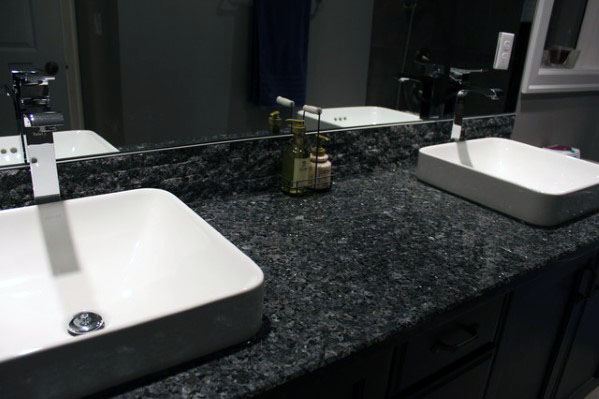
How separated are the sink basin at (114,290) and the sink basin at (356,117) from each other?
528mm

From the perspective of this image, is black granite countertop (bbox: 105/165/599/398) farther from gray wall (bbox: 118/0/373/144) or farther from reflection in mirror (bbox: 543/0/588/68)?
reflection in mirror (bbox: 543/0/588/68)

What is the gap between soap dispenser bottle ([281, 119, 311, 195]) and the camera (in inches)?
46.2

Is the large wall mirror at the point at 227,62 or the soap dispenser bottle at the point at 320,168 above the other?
the large wall mirror at the point at 227,62

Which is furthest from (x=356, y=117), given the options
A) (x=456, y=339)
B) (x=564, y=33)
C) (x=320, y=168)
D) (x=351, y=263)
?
(x=564, y=33)

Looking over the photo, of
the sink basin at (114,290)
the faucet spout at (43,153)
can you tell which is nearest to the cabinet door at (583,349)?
the sink basin at (114,290)

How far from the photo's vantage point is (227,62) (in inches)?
43.0

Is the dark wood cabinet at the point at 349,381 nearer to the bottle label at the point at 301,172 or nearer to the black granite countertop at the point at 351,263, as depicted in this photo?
the black granite countertop at the point at 351,263

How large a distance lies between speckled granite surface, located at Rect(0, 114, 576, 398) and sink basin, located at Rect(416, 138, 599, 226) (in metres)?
0.03

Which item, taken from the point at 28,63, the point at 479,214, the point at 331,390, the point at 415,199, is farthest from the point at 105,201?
the point at 479,214

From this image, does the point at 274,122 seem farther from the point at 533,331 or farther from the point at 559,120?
the point at 559,120

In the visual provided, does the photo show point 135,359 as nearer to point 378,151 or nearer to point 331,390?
point 331,390

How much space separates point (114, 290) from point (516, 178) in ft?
4.16

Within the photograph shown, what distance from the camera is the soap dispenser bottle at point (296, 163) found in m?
1.17

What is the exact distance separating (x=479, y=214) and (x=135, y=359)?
3.05 feet
